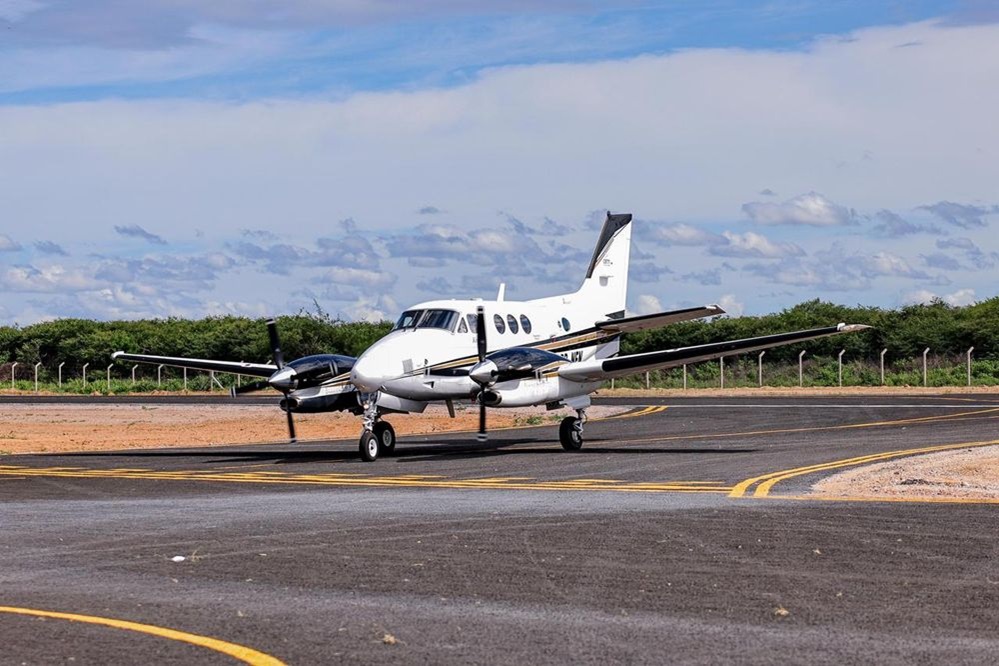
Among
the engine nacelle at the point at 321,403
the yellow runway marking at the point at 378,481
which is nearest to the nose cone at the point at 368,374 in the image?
the engine nacelle at the point at 321,403

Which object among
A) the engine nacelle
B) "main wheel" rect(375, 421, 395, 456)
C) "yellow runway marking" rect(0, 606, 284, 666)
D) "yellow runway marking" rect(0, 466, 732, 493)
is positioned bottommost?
"yellow runway marking" rect(0, 606, 284, 666)

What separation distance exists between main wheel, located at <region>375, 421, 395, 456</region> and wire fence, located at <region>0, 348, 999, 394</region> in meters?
35.9

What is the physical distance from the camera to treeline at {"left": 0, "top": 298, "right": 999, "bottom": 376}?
75.4m

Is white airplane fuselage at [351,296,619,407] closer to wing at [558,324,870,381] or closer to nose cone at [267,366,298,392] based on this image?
wing at [558,324,870,381]

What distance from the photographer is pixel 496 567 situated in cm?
1293

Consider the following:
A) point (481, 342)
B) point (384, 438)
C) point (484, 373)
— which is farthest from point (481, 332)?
point (384, 438)

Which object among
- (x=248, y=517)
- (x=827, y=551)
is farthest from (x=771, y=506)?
(x=248, y=517)

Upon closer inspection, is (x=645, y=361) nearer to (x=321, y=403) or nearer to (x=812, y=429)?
(x=321, y=403)

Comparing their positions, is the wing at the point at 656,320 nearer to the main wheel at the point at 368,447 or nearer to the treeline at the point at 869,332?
the main wheel at the point at 368,447

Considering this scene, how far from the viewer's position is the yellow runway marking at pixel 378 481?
2170cm

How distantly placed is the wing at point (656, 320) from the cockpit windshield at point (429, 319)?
5059 mm

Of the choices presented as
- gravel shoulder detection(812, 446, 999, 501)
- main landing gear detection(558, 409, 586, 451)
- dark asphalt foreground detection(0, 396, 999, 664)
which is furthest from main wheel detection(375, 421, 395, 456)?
gravel shoulder detection(812, 446, 999, 501)

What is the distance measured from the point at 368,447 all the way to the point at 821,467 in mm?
9484

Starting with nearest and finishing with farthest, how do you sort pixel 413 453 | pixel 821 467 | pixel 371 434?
pixel 821 467 → pixel 371 434 → pixel 413 453
